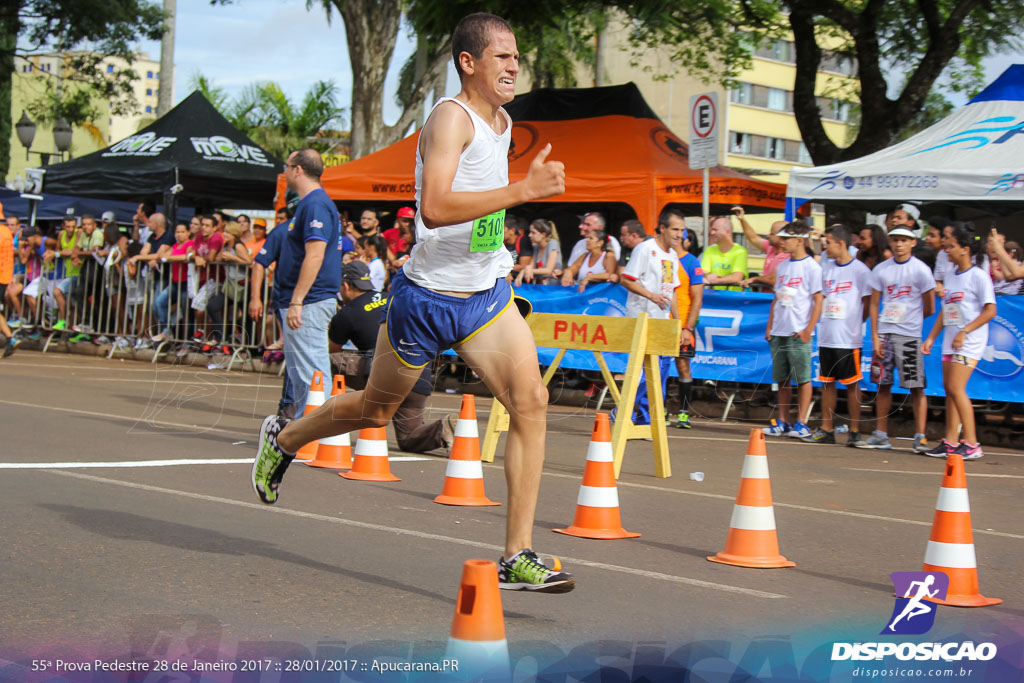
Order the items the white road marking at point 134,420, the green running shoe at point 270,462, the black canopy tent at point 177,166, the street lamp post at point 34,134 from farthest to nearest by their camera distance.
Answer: the street lamp post at point 34,134, the black canopy tent at point 177,166, the white road marking at point 134,420, the green running shoe at point 270,462

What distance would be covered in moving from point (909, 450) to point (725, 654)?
791 centimetres

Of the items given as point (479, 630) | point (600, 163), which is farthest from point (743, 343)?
point (479, 630)

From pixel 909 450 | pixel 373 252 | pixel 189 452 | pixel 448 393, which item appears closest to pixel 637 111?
pixel 448 393

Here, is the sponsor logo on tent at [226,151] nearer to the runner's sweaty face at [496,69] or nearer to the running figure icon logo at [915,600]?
the runner's sweaty face at [496,69]

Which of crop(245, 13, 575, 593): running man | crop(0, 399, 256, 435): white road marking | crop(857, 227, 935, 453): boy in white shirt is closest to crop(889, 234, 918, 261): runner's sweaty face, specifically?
crop(857, 227, 935, 453): boy in white shirt

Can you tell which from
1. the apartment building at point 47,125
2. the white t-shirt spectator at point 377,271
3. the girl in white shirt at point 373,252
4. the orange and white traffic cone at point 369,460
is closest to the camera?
the orange and white traffic cone at point 369,460

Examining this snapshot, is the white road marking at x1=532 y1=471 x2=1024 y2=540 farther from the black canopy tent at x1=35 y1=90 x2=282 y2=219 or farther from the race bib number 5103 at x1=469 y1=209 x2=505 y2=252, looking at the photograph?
the black canopy tent at x1=35 y1=90 x2=282 y2=219

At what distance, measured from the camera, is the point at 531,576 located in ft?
15.0

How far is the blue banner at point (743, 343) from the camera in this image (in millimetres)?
11711

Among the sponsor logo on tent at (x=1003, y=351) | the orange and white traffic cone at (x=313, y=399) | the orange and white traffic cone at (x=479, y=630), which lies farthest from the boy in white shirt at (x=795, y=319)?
A: the orange and white traffic cone at (x=479, y=630)

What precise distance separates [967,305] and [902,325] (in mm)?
915

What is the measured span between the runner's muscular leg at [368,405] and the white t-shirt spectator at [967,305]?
6817mm

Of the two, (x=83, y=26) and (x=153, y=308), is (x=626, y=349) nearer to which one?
(x=153, y=308)

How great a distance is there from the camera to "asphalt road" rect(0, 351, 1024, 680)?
4.18 m
